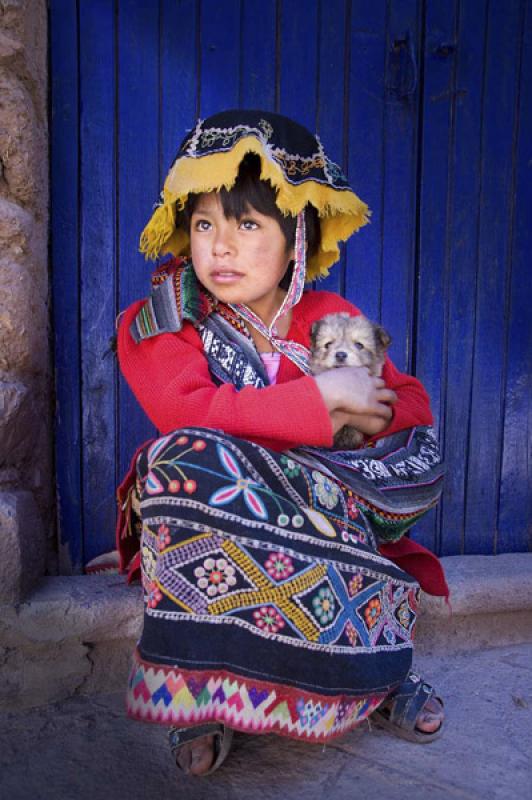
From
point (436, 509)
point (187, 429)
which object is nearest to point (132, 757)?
point (187, 429)

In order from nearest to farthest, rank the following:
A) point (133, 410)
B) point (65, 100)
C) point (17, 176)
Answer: point (17, 176) → point (65, 100) → point (133, 410)

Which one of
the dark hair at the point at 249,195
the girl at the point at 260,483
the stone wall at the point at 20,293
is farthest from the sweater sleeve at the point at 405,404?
the stone wall at the point at 20,293

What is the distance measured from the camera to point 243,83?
117 inches

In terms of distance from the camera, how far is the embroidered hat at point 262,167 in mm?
2045

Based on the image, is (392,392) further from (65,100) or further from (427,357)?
(65,100)

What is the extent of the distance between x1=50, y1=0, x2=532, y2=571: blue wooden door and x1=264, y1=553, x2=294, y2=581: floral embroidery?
139 centimetres

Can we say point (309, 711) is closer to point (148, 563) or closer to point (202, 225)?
point (148, 563)

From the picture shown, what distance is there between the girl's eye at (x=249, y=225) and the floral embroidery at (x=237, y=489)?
31.7 inches

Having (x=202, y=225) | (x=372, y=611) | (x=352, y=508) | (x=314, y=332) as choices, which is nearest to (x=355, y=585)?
(x=372, y=611)

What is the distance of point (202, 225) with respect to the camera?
222cm

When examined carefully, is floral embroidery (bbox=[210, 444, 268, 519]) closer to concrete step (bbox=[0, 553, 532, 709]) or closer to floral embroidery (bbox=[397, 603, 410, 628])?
floral embroidery (bbox=[397, 603, 410, 628])

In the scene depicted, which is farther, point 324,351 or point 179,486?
point 324,351

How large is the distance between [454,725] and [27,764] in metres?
1.32

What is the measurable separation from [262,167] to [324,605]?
1287 millimetres
